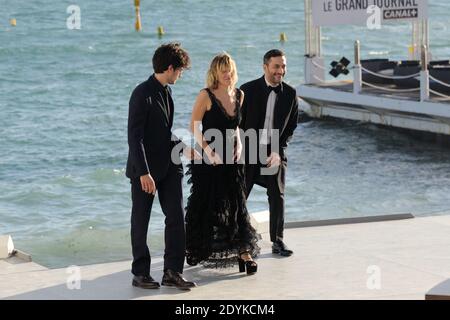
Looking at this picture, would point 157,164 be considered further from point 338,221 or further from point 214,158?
point 338,221

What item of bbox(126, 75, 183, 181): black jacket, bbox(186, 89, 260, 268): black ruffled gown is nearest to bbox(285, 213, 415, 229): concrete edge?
bbox(186, 89, 260, 268): black ruffled gown

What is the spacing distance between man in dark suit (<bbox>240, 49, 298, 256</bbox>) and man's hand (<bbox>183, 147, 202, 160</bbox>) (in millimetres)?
614

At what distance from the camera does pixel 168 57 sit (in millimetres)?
7133

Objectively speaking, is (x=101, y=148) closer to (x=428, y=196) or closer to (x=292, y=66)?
(x=428, y=196)

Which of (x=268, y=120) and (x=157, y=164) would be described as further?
(x=268, y=120)

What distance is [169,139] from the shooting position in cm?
725

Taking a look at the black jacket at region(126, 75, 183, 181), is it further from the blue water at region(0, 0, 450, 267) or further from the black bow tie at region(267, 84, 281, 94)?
the blue water at region(0, 0, 450, 267)

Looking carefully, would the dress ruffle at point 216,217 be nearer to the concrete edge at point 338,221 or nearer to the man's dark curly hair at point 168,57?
the man's dark curly hair at point 168,57

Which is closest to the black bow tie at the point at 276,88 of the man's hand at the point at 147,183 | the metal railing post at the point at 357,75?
the man's hand at the point at 147,183

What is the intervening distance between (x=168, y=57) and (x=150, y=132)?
1.54 feet

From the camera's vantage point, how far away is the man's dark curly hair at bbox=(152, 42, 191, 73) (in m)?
7.12

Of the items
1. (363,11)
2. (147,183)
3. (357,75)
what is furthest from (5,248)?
(363,11)

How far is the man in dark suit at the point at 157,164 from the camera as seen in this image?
23.3 feet
